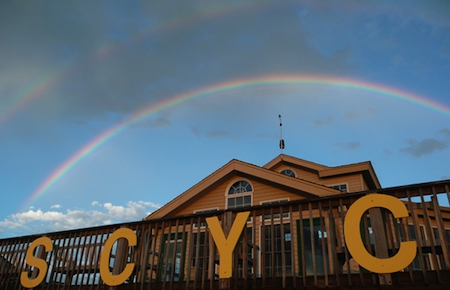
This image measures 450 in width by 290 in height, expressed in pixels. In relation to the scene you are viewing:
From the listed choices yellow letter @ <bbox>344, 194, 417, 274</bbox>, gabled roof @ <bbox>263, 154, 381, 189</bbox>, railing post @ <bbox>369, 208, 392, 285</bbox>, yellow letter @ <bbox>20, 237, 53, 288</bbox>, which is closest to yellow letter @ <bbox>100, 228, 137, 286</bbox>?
yellow letter @ <bbox>20, 237, 53, 288</bbox>

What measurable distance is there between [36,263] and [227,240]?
217 inches

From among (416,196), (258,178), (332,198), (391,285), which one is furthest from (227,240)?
(258,178)

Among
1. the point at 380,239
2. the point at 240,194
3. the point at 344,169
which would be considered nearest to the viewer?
the point at 380,239

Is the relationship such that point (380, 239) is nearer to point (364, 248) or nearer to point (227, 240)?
point (364, 248)

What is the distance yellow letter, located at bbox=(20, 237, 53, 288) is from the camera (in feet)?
29.7

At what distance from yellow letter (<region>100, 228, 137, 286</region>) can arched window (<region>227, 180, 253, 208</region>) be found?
590 centimetres

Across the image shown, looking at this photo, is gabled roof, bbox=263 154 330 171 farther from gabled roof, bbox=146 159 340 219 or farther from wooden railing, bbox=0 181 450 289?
wooden railing, bbox=0 181 450 289

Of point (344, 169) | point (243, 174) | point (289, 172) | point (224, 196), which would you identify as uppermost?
point (289, 172)

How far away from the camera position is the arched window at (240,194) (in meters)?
13.5

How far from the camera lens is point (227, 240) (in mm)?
6988

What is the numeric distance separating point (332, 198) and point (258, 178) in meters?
7.06

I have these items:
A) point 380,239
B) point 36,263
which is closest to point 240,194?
point 36,263

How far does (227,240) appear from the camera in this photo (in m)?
6.99

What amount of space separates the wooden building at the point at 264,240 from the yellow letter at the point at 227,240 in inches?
4.0
